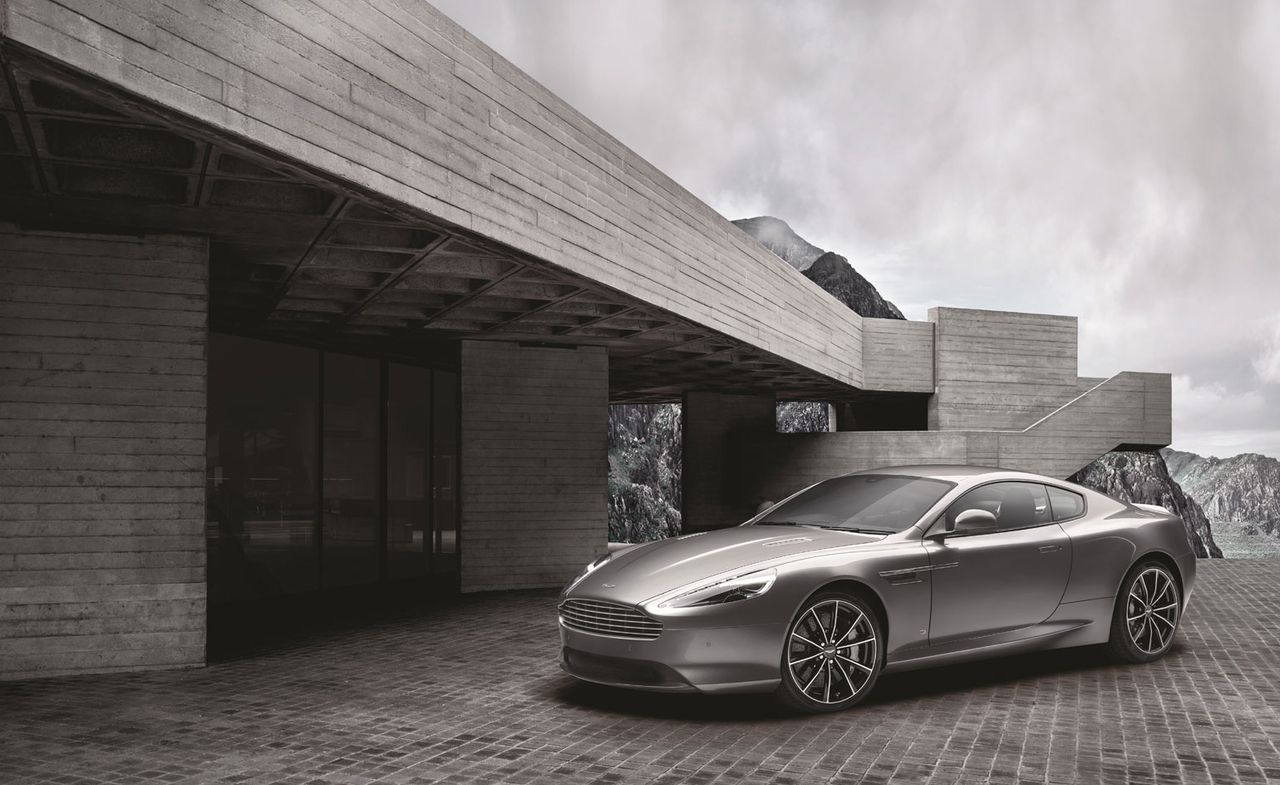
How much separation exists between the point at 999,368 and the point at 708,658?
83.4 ft

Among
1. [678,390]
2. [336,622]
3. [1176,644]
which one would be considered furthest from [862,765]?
[678,390]

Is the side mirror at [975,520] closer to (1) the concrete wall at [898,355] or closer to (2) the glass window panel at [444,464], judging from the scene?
(2) the glass window panel at [444,464]

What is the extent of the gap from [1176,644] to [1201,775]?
13.1ft

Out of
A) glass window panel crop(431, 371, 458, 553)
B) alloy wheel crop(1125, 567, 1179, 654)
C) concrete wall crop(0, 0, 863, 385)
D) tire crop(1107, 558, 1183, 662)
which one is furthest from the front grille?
glass window panel crop(431, 371, 458, 553)

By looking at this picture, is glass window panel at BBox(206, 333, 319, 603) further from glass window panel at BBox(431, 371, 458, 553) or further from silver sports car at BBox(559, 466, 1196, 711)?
silver sports car at BBox(559, 466, 1196, 711)

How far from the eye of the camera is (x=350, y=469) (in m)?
14.0

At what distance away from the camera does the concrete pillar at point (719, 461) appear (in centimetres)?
2608

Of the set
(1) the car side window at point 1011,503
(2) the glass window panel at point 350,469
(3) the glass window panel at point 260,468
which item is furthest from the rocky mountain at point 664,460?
(1) the car side window at point 1011,503

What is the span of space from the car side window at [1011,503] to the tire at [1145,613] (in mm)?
866

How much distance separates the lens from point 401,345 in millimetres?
13883

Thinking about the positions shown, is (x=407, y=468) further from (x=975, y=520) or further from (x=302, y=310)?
(x=975, y=520)

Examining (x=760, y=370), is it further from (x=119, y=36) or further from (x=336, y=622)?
(x=119, y=36)

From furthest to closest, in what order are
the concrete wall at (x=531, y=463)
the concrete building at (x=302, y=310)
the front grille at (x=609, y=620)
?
the concrete wall at (x=531, y=463), the concrete building at (x=302, y=310), the front grille at (x=609, y=620)

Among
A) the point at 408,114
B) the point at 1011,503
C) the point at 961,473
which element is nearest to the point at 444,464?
the point at 408,114
